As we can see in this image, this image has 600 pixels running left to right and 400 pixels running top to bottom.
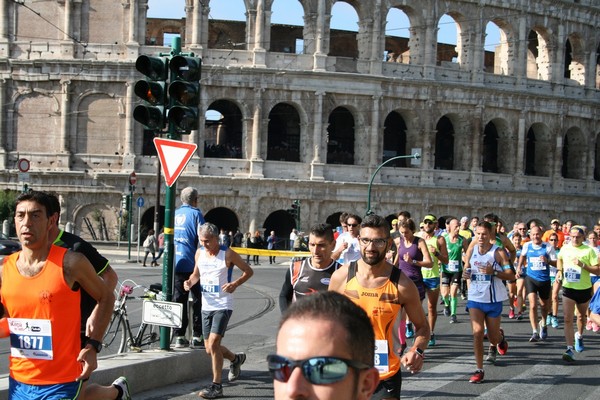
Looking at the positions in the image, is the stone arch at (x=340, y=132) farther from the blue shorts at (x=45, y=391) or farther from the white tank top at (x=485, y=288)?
the blue shorts at (x=45, y=391)

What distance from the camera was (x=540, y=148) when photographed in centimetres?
4584

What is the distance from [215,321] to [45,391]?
148 inches

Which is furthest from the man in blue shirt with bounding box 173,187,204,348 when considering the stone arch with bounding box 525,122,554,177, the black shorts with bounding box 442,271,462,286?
the stone arch with bounding box 525,122,554,177

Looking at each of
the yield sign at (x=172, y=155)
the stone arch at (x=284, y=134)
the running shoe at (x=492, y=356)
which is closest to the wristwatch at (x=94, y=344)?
the yield sign at (x=172, y=155)

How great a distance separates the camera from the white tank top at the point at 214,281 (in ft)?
30.6

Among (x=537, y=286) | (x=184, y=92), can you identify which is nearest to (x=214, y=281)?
(x=184, y=92)

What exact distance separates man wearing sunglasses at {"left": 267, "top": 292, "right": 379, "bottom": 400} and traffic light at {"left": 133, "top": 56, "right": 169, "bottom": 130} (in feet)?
24.6

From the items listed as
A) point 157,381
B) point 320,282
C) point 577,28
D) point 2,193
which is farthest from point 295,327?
point 577,28

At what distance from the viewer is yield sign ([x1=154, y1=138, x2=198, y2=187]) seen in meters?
9.90

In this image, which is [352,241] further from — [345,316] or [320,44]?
[320,44]

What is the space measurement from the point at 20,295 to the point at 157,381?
390 centimetres

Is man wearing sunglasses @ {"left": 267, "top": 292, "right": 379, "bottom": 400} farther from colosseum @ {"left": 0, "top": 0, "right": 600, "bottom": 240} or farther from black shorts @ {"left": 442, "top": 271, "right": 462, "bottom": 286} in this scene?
colosseum @ {"left": 0, "top": 0, "right": 600, "bottom": 240}

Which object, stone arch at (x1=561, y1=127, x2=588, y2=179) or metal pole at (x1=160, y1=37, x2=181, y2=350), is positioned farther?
stone arch at (x1=561, y1=127, x2=588, y2=179)

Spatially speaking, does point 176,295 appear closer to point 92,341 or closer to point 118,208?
point 92,341
